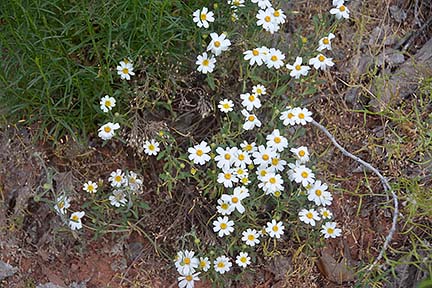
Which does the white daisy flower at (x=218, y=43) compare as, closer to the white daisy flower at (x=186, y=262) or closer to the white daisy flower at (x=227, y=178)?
the white daisy flower at (x=227, y=178)

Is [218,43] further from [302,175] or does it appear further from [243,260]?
[243,260]

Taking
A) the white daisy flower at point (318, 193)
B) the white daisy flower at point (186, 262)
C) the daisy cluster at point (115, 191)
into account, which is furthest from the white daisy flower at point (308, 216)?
the daisy cluster at point (115, 191)

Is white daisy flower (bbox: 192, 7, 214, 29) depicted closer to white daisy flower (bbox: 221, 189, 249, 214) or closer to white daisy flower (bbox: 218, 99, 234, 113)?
white daisy flower (bbox: 218, 99, 234, 113)

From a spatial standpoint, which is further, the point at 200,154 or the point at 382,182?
the point at 382,182

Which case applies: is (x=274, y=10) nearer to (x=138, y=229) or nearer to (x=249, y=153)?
(x=249, y=153)

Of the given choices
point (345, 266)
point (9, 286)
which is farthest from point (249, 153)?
point (9, 286)

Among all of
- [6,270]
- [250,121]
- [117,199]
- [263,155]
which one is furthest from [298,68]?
[6,270]

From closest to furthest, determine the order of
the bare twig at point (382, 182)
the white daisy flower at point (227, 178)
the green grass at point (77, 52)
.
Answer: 1. the green grass at point (77, 52)
2. the white daisy flower at point (227, 178)
3. the bare twig at point (382, 182)
